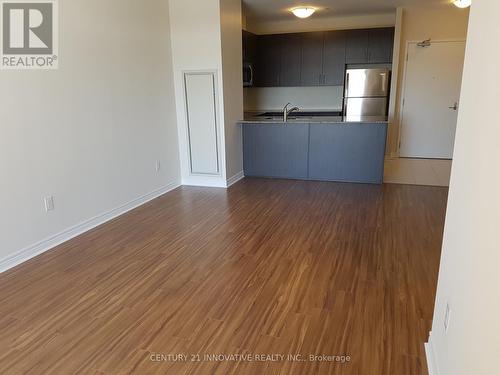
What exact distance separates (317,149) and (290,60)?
245 centimetres

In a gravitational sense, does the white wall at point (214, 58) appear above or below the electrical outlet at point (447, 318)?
above

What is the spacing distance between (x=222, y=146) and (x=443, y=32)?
4.12 meters

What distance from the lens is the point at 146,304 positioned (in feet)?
7.47

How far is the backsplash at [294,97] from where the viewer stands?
7078 mm

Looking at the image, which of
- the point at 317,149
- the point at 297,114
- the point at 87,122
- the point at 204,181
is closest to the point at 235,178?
the point at 204,181

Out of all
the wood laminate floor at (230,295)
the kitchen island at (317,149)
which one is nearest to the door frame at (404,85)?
the kitchen island at (317,149)

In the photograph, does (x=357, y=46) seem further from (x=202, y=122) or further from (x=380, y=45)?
(x=202, y=122)

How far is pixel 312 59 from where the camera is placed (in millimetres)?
6641

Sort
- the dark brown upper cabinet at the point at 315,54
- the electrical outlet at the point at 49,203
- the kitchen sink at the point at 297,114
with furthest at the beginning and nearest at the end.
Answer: the kitchen sink at the point at 297,114, the dark brown upper cabinet at the point at 315,54, the electrical outlet at the point at 49,203

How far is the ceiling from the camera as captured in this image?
17.5 feet

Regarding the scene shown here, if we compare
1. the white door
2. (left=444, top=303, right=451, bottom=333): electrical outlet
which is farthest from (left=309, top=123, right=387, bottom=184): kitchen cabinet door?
(left=444, top=303, right=451, bottom=333): electrical outlet

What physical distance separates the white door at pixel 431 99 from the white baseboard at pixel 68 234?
4507 mm

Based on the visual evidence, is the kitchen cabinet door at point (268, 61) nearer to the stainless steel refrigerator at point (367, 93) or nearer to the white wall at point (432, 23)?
the stainless steel refrigerator at point (367, 93)

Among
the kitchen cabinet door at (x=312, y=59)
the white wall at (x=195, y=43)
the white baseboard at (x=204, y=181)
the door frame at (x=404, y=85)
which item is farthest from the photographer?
the kitchen cabinet door at (x=312, y=59)
